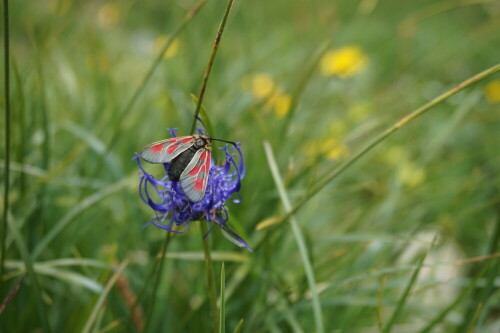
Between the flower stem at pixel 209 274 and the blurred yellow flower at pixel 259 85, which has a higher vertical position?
the blurred yellow flower at pixel 259 85

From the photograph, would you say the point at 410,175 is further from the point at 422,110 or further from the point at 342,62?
the point at 422,110

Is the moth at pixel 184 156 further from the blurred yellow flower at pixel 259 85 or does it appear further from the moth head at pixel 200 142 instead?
the blurred yellow flower at pixel 259 85

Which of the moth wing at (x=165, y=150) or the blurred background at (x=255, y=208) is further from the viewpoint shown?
the blurred background at (x=255, y=208)

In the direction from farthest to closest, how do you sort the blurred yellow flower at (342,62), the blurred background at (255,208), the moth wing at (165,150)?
1. the blurred yellow flower at (342,62)
2. the blurred background at (255,208)
3. the moth wing at (165,150)

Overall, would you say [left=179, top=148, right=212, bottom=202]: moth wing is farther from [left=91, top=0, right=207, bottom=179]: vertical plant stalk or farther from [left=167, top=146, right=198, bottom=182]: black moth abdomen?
[left=91, top=0, right=207, bottom=179]: vertical plant stalk

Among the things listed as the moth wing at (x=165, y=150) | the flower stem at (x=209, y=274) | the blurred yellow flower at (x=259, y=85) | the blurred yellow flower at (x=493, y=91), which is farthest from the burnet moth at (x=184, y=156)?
the blurred yellow flower at (x=493, y=91)

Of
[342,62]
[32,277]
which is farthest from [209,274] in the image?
[342,62]

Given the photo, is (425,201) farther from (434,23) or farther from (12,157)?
(434,23)

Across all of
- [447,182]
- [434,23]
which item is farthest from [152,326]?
[434,23]
